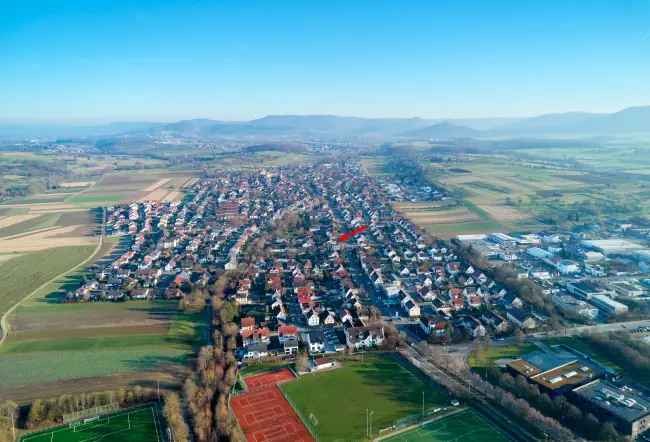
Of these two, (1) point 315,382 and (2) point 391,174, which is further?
(2) point 391,174

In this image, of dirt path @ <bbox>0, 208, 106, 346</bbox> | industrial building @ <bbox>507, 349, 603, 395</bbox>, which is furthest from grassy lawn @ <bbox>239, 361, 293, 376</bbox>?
dirt path @ <bbox>0, 208, 106, 346</bbox>

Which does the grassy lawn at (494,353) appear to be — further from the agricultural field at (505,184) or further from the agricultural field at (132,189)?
the agricultural field at (132,189)

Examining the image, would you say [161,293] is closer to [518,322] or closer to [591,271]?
[518,322]

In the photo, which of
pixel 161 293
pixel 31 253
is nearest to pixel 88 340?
pixel 161 293

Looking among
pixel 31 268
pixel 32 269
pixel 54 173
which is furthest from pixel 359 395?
pixel 54 173

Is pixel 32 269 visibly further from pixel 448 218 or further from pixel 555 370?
pixel 448 218

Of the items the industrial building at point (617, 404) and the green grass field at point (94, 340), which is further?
the green grass field at point (94, 340)

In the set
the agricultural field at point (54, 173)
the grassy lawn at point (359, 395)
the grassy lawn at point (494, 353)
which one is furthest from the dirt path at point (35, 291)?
the agricultural field at point (54, 173)
